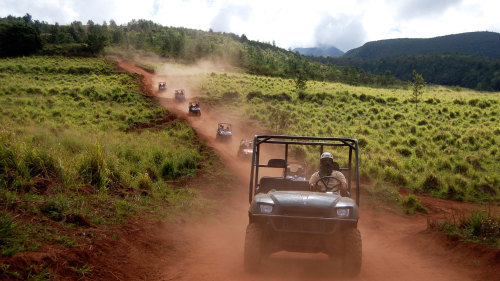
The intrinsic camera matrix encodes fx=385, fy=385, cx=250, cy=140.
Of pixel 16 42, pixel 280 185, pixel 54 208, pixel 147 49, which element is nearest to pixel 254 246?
pixel 280 185

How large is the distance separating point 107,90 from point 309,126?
917 inches

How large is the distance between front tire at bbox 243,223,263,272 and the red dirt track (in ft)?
0.66

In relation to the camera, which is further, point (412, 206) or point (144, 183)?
point (412, 206)

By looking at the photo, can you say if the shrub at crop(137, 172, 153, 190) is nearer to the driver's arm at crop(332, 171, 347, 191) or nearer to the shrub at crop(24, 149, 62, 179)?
the shrub at crop(24, 149, 62, 179)

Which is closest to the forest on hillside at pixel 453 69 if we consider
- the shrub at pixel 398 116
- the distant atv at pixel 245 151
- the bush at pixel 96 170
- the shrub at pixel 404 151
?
the shrub at pixel 398 116

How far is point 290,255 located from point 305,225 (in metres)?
1.92

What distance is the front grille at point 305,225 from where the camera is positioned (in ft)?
16.9

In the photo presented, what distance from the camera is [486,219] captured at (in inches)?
311

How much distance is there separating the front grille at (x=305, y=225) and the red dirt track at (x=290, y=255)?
0.86 metres

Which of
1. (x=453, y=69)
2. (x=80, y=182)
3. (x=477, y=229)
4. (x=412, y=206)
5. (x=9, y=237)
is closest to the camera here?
(x=9, y=237)

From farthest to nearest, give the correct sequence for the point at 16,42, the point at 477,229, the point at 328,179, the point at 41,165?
the point at 16,42
the point at 41,165
the point at 477,229
the point at 328,179

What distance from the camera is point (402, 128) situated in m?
27.9

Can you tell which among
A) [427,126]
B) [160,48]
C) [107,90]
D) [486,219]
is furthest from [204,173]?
[160,48]

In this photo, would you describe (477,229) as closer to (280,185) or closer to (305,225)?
(280,185)
